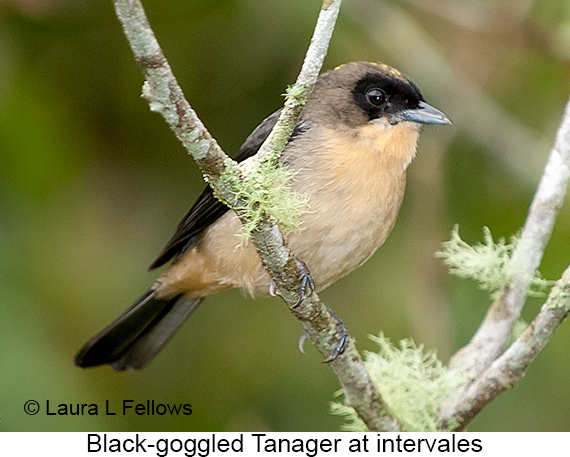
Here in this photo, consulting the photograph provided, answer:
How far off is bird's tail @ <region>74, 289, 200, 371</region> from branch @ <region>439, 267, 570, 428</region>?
143 cm

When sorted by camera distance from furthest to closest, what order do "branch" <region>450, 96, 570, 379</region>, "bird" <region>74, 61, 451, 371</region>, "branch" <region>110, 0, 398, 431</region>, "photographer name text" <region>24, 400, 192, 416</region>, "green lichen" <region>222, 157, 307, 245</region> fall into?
"photographer name text" <region>24, 400, 192, 416</region> → "bird" <region>74, 61, 451, 371</region> → "branch" <region>450, 96, 570, 379</region> → "green lichen" <region>222, 157, 307, 245</region> → "branch" <region>110, 0, 398, 431</region>

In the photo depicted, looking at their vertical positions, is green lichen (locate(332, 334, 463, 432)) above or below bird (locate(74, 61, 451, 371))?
below

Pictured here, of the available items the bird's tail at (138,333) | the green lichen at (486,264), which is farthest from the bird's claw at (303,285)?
the bird's tail at (138,333)

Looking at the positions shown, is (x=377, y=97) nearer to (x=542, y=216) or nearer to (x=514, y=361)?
(x=542, y=216)

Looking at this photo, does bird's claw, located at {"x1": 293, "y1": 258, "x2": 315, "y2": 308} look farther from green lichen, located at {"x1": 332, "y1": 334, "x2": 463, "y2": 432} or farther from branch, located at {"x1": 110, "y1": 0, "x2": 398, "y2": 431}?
green lichen, located at {"x1": 332, "y1": 334, "x2": 463, "y2": 432}

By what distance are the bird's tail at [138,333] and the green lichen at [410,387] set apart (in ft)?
Result: 3.49

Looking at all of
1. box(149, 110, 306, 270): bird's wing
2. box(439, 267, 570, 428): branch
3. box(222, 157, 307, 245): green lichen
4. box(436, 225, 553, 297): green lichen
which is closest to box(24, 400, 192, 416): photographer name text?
box(149, 110, 306, 270): bird's wing

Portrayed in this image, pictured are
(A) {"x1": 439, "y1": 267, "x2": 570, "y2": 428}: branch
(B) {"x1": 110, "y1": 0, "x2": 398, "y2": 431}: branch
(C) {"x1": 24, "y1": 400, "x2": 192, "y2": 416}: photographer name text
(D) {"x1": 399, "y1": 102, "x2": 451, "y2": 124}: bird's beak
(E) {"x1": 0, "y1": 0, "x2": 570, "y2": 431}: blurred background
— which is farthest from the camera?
(E) {"x1": 0, "y1": 0, "x2": 570, "y2": 431}: blurred background

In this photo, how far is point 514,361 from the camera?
8.63 ft

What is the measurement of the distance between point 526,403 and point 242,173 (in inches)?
103

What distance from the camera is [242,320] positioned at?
14.4 feet

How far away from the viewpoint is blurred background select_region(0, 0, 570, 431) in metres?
3.95

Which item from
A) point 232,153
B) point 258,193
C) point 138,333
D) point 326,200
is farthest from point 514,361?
point 232,153

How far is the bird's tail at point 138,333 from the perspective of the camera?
3695 mm
